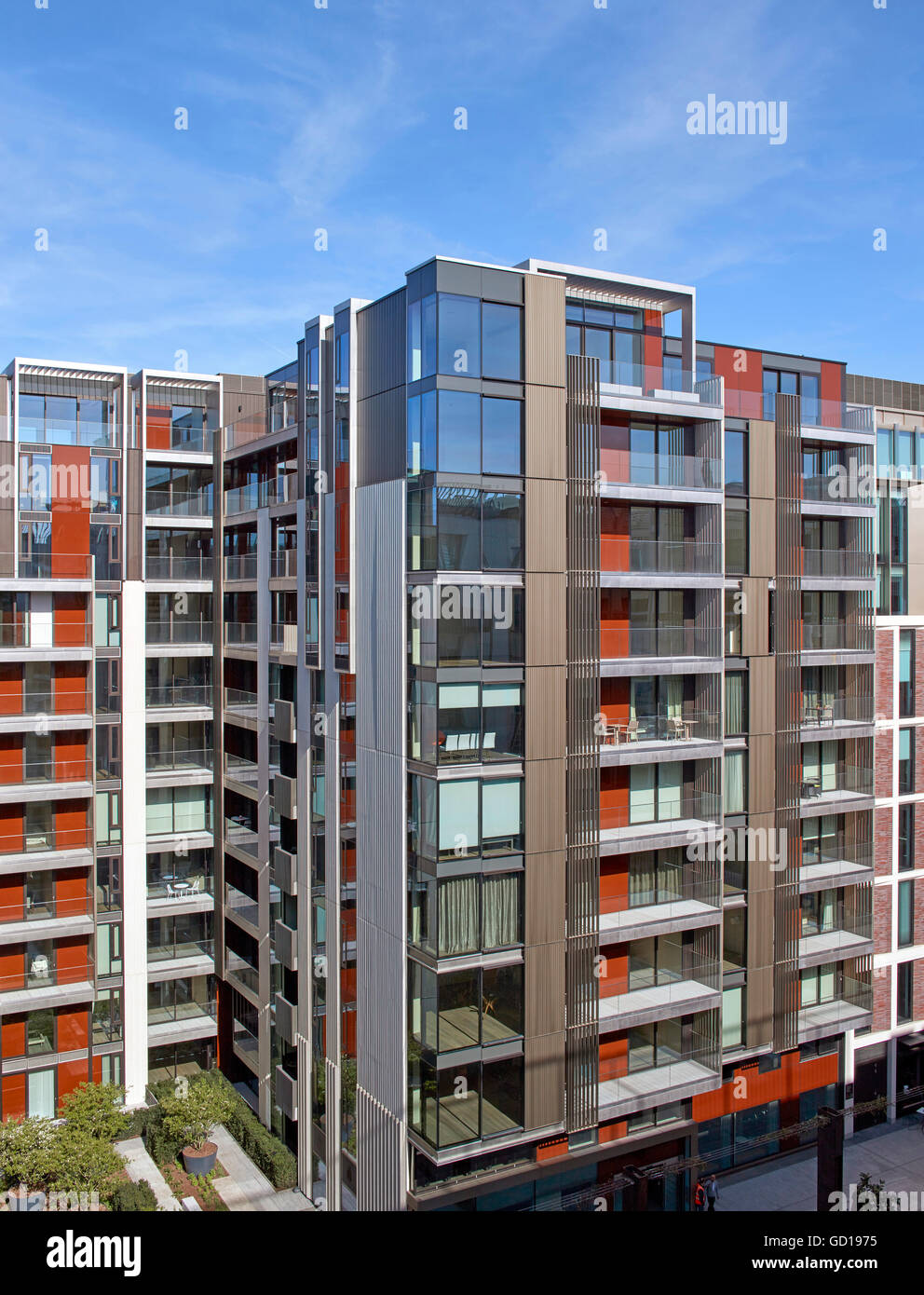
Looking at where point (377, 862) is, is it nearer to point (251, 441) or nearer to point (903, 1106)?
point (251, 441)

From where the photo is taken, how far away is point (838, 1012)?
28.8 metres

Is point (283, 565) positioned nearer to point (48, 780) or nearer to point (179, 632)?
point (179, 632)

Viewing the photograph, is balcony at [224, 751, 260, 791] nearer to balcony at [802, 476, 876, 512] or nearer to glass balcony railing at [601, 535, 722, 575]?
glass balcony railing at [601, 535, 722, 575]

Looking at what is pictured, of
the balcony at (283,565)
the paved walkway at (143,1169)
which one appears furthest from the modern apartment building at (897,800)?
the paved walkway at (143,1169)

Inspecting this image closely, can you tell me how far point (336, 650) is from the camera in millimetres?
25062

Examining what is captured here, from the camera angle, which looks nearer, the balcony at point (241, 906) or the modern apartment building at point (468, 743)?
the modern apartment building at point (468, 743)

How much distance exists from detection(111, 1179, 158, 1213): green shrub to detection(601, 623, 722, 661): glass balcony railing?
58.3 feet

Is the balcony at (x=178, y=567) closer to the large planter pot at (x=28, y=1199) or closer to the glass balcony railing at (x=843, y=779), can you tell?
the large planter pot at (x=28, y=1199)

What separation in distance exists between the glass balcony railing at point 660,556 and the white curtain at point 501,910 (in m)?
8.04

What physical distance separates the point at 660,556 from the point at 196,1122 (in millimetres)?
19753

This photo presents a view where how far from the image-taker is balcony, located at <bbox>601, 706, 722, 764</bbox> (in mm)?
24375

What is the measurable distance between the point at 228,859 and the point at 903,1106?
913 inches

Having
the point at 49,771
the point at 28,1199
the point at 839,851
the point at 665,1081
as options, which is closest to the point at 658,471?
the point at 839,851

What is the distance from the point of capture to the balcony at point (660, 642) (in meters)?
25.1
